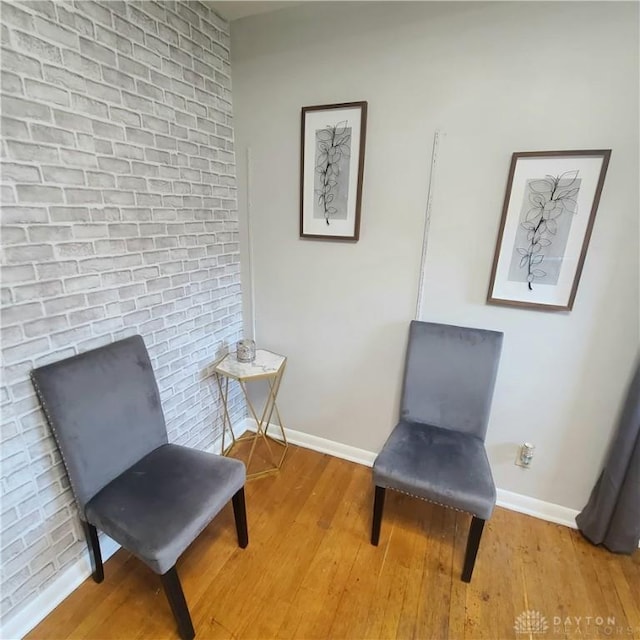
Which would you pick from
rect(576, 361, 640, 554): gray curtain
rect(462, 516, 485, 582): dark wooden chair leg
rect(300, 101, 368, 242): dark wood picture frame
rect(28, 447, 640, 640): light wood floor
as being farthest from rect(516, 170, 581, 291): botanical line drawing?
rect(28, 447, 640, 640): light wood floor

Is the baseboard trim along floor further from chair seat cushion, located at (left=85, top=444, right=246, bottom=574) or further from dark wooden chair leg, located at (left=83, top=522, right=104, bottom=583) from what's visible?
chair seat cushion, located at (left=85, top=444, right=246, bottom=574)

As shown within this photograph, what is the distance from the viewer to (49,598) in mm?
1351

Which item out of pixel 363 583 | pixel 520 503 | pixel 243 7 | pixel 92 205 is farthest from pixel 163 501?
pixel 243 7

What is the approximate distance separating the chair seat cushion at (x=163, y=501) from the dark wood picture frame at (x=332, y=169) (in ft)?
4.25

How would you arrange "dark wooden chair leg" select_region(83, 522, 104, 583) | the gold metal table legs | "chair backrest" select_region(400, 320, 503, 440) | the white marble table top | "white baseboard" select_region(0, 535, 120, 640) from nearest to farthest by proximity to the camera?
"white baseboard" select_region(0, 535, 120, 640) < "dark wooden chair leg" select_region(83, 522, 104, 583) < "chair backrest" select_region(400, 320, 503, 440) < the white marble table top < the gold metal table legs

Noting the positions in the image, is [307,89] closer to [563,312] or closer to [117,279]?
[117,279]

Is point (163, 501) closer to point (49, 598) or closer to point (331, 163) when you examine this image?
point (49, 598)

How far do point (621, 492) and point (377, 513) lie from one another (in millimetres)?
1108

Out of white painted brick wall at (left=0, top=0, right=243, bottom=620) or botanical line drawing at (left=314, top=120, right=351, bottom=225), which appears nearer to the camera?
white painted brick wall at (left=0, top=0, right=243, bottom=620)

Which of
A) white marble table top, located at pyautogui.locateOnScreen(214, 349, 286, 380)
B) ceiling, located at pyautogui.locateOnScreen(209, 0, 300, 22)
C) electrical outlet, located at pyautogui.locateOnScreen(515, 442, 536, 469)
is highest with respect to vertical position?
ceiling, located at pyautogui.locateOnScreen(209, 0, 300, 22)

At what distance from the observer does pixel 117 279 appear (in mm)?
1463

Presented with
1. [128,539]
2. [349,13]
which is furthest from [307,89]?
[128,539]

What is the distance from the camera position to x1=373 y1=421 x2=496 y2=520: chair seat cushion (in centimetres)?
139

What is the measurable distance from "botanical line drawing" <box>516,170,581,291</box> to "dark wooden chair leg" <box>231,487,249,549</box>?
5.39 ft
